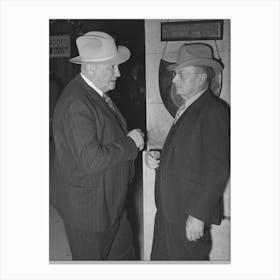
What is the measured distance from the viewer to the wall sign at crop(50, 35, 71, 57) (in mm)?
2385

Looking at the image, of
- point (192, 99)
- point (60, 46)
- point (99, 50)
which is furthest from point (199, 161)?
point (60, 46)

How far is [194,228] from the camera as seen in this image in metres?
2.34

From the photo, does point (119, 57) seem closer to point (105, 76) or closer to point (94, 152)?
point (105, 76)

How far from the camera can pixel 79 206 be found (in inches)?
92.9

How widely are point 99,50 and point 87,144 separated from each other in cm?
51

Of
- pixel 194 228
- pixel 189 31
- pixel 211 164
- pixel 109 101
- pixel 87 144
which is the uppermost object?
pixel 189 31

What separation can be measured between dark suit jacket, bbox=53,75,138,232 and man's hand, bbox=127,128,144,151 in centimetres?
2

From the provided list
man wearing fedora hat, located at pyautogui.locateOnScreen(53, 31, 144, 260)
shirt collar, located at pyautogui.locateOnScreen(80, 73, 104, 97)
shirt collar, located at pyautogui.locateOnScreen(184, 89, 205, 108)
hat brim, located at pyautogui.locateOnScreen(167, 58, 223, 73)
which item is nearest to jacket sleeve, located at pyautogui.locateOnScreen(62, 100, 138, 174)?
man wearing fedora hat, located at pyautogui.locateOnScreen(53, 31, 144, 260)

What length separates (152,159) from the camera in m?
2.39

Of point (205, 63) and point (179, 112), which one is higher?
point (205, 63)

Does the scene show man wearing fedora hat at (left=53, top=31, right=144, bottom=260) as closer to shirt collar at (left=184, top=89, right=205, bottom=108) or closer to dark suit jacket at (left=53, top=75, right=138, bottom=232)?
dark suit jacket at (left=53, top=75, right=138, bottom=232)

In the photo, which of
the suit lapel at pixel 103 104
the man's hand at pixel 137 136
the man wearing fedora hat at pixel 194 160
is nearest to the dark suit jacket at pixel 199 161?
the man wearing fedora hat at pixel 194 160

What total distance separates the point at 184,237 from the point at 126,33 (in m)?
1.15
